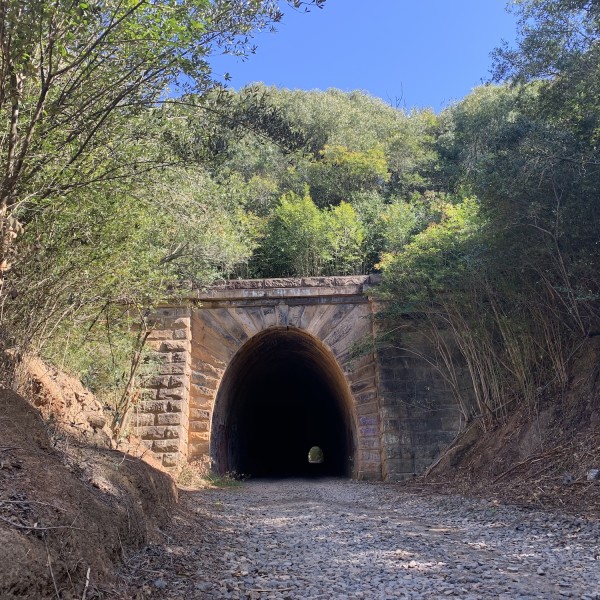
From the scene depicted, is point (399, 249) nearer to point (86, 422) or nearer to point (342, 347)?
point (342, 347)

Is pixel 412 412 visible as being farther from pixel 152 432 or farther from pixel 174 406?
pixel 152 432

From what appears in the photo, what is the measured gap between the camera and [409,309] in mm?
9500

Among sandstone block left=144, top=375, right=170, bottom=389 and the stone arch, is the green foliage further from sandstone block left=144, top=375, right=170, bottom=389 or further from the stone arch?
sandstone block left=144, top=375, right=170, bottom=389

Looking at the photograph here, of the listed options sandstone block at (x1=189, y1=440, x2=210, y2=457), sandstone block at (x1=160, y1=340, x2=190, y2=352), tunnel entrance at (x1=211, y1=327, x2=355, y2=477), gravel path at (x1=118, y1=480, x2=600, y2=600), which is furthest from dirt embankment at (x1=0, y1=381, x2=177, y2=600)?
tunnel entrance at (x1=211, y1=327, x2=355, y2=477)

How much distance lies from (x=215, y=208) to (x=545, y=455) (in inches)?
245

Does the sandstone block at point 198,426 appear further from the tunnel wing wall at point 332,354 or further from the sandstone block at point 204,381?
the sandstone block at point 204,381

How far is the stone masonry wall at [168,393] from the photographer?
10.1 metres

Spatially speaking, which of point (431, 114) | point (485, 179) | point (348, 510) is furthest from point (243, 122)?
point (431, 114)

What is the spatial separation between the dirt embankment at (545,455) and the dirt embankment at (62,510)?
12.9 ft

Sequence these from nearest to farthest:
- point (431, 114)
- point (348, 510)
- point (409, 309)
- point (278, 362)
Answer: point (348, 510)
point (409, 309)
point (278, 362)
point (431, 114)

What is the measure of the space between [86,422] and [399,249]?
9.50 metres

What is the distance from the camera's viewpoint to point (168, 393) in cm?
1043

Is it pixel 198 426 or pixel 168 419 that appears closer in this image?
pixel 168 419

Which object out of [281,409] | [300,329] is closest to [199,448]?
[300,329]
